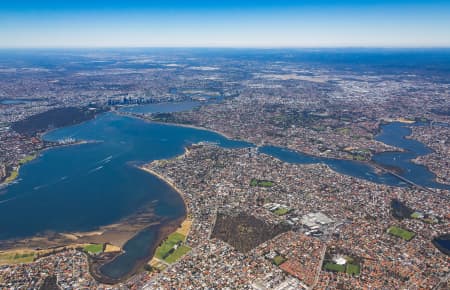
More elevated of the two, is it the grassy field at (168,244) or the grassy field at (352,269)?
the grassy field at (352,269)

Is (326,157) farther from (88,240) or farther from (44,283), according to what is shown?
(44,283)

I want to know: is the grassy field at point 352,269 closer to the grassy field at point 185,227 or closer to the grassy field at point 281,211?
the grassy field at point 281,211

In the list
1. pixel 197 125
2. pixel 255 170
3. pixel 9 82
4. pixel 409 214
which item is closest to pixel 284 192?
pixel 255 170

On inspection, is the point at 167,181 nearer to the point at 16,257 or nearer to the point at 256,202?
the point at 256,202

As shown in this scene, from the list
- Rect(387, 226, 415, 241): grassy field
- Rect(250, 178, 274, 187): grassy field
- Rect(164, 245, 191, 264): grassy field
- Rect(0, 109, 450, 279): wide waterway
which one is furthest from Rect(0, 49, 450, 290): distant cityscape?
Rect(0, 109, 450, 279): wide waterway

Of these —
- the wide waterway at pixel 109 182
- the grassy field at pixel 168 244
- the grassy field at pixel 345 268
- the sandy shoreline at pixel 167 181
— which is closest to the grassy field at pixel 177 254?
the grassy field at pixel 168 244

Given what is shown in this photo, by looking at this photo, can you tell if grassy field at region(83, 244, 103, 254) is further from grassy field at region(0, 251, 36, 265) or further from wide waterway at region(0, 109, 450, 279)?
grassy field at region(0, 251, 36, 265)
